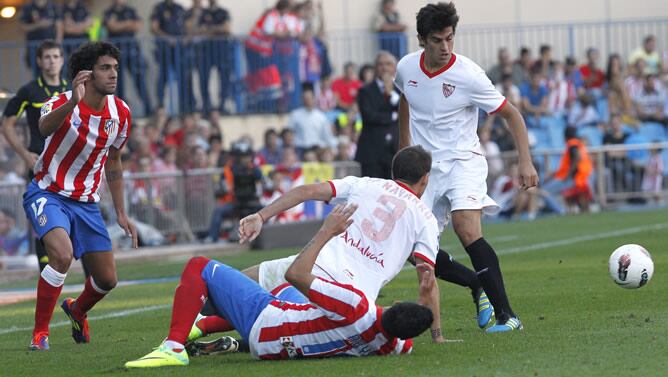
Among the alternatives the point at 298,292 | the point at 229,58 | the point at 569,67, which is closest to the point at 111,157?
the point at 298,292

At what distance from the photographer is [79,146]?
9859 millimetres

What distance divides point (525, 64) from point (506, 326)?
20.3 m

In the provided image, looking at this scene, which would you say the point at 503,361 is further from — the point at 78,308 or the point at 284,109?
the point at 284,109

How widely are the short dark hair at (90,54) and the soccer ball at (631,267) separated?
13.5 ft

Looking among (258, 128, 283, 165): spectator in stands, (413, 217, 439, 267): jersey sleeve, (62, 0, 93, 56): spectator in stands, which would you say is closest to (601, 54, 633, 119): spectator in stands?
(258, 128, 283, 165): spectator in stands

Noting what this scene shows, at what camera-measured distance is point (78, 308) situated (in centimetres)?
1012

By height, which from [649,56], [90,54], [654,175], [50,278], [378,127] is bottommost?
[654,175]

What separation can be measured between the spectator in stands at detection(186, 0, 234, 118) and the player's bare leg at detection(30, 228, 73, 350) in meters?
15.7

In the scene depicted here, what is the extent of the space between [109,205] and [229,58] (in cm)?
615

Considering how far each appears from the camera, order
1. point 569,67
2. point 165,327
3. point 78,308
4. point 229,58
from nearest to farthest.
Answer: point 78,308
point 165,327
point 229,58
point 569,67

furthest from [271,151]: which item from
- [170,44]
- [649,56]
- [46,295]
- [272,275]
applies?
[272,275]

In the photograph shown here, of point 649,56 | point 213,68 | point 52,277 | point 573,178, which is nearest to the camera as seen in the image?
point 52,277

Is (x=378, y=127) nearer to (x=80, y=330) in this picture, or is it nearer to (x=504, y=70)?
(x=80, y=330)

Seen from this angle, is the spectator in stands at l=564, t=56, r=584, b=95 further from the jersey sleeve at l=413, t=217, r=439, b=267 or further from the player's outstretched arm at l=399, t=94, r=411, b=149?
the jersey sleeve at l=413, t=217, r=439, b=267
